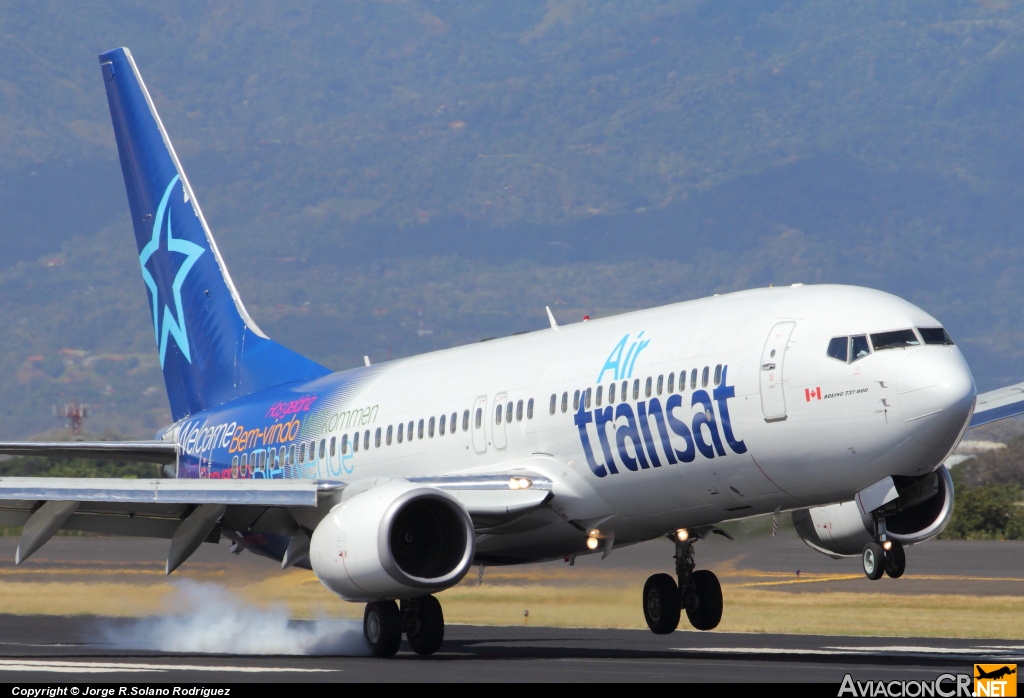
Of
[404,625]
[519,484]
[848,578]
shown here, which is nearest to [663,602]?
[519,484]

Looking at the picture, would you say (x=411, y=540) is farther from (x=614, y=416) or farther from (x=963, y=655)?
(x=963, y=655)

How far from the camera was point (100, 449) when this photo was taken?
1187 inches

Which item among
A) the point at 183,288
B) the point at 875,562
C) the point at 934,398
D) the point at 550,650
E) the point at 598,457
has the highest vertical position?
the point at 183,288

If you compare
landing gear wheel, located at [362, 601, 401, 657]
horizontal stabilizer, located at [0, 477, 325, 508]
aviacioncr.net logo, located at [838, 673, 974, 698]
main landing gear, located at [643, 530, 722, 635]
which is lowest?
aviacioncr.net logo, located at [838, 673, 974, 698]

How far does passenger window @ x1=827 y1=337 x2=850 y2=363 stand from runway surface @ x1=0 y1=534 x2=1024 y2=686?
151 inches

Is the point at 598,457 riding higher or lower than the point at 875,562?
higher

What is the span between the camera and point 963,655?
2502cm

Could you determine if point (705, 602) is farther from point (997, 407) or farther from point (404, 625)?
point (997, 407)

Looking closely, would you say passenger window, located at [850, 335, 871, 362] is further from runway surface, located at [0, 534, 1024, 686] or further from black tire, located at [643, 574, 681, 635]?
black tire, located at [643, 574, 681, 635]

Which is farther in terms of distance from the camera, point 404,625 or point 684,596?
point 684,596

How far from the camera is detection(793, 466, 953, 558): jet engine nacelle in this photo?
23.1 metres

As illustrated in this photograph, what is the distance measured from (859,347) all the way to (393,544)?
6.80 meters

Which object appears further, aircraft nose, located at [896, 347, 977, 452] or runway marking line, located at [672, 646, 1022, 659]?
runway marking line, located at [672, 646, 1022, 659]

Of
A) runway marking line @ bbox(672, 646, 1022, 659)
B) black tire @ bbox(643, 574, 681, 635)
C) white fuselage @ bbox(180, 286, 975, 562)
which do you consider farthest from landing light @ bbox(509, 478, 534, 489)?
black tire @ bbox(643, 574, 681, 635)
